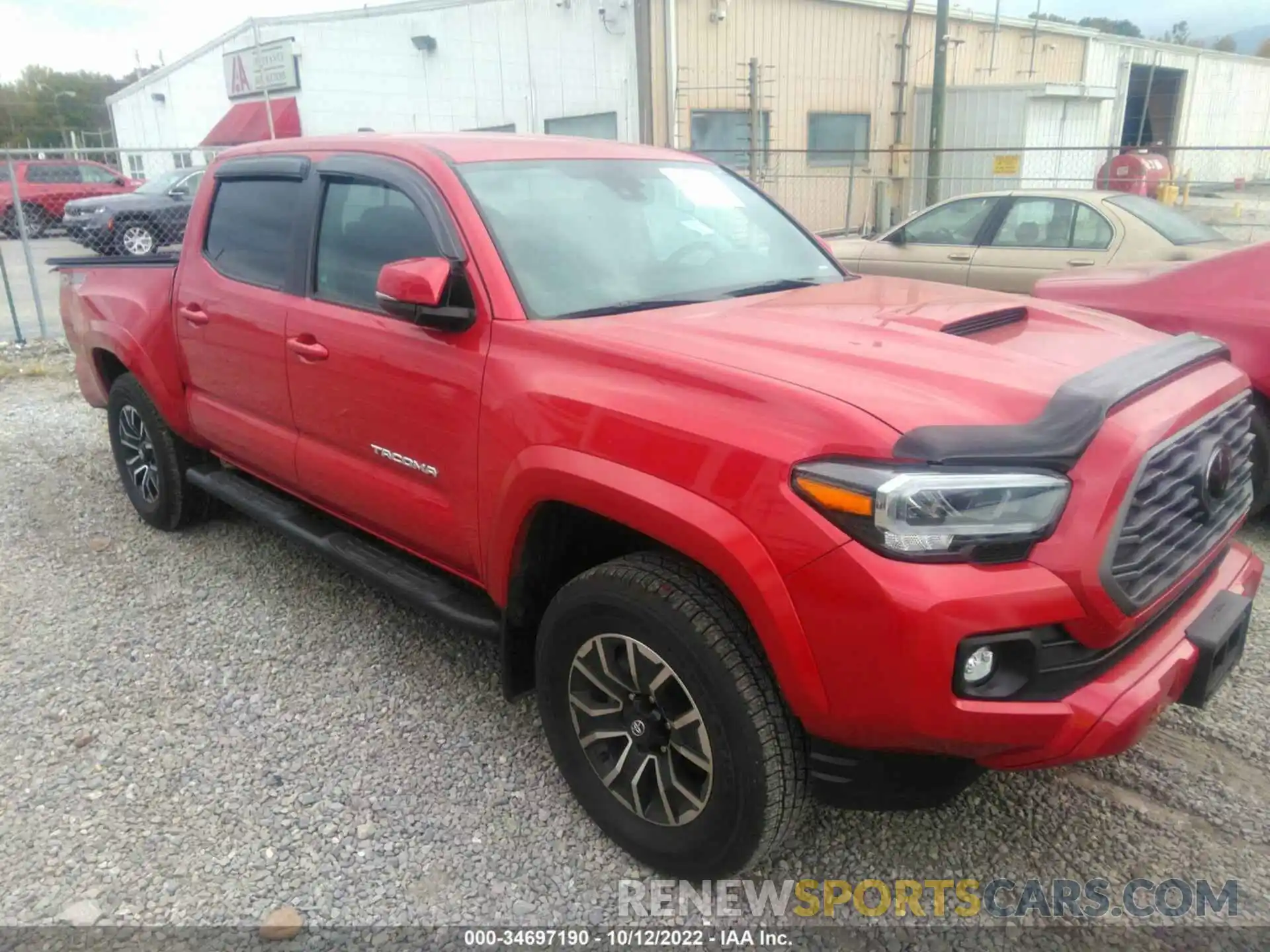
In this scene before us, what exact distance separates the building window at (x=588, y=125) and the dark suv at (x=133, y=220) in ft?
21.2

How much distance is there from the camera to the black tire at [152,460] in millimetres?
4707

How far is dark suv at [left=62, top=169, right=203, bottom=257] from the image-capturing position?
17047 mm

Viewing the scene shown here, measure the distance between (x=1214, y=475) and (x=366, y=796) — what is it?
250 centimetres

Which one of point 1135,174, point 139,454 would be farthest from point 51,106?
point 139,454

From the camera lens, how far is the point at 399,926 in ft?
8.04

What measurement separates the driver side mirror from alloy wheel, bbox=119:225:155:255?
16.8 meters

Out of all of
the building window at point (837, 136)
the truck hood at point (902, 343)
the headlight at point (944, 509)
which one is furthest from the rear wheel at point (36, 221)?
the headlight at point (944, 509)

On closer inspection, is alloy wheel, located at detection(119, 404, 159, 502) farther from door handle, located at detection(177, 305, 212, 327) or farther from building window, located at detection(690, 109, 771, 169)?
building window, located at detection(690, 109, 771, 169)

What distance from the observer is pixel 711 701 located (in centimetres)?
225

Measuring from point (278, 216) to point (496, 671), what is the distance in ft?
6.46

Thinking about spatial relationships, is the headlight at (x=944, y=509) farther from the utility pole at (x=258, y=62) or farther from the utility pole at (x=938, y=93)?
the utility pole at (x=258, y=62)

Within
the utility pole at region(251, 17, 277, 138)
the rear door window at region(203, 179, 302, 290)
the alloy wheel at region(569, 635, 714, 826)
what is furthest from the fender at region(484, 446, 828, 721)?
the utility pole at region(251, 17, 277, 138)

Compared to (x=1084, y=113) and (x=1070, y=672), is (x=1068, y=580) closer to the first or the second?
(x=1070, y=672)

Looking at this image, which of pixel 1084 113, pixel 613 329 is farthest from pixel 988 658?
pixel 1084 113
